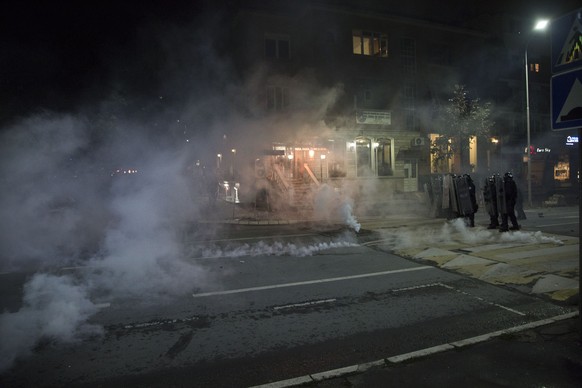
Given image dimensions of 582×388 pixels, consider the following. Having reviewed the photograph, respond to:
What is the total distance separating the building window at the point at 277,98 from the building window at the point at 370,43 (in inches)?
215

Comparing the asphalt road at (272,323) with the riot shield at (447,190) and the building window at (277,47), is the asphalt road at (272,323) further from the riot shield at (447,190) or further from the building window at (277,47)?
the building window at (277,47)

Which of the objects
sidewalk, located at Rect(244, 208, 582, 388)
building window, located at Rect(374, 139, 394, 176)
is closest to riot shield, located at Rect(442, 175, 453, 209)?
sidewalk, located at Rect(244, 208, 582, 388)

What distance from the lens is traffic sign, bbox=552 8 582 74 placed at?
3689 mm

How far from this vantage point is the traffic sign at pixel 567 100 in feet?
12.1

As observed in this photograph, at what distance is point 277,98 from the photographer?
20.5m

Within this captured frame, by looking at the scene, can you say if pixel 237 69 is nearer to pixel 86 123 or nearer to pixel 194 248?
pixel 86 123

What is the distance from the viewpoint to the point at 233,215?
1443cm

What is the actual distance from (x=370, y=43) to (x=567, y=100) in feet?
68.8

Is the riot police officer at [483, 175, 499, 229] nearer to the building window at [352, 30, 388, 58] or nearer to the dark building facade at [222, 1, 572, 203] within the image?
the dark building facade at [222, 1, 572, 203]

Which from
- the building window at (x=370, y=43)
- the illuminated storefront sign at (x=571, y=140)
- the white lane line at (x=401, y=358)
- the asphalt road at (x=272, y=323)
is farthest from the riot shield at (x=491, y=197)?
the illuminated storefront sign at (x=571, y=140)

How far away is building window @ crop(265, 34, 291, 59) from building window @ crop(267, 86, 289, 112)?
177 centimetres

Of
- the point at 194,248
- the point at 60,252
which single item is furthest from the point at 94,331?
the point at 60,252

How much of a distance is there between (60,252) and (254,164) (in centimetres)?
901

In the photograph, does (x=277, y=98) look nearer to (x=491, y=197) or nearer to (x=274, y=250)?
(x=491, y=197)
